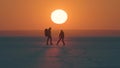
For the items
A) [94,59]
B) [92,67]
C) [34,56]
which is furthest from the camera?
[34,56]

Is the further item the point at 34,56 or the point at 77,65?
the point at 34,56

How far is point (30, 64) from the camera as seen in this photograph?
58.8ft

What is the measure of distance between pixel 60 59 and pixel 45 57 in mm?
1077

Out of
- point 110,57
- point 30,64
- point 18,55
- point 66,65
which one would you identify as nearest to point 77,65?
point 66,65

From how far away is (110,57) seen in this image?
20.4m

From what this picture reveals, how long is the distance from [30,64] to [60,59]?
2.12 meters

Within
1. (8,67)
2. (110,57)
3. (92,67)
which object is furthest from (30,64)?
(110,57)

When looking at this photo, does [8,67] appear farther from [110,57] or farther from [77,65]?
[110,57]

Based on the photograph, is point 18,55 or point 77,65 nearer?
point 77,65

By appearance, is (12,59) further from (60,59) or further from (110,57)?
(110,57)

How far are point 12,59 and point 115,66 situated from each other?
456cm

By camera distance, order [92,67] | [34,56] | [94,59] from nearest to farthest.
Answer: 1. [92,67]
2. [94,59]
3. [34,56]

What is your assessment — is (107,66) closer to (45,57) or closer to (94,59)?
(94,59)

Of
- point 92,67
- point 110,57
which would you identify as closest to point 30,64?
point 92,67
